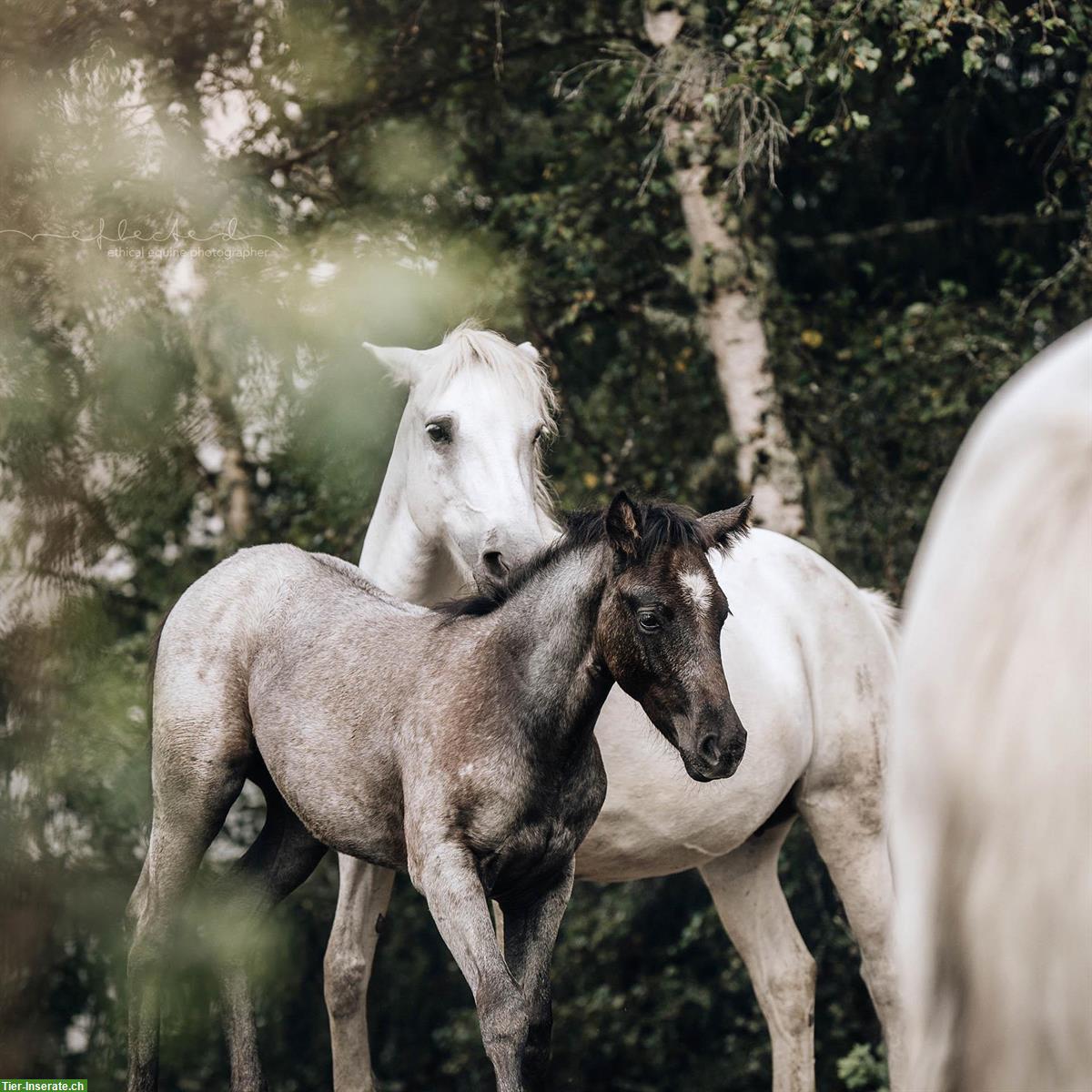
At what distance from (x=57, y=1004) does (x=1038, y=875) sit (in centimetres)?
731

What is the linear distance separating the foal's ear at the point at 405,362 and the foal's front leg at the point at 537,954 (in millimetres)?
1743

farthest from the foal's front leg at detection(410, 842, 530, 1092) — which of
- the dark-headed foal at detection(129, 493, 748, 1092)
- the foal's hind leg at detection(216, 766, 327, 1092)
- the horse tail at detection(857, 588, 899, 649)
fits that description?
the horse tail at detection(857, 588, 899, 649)

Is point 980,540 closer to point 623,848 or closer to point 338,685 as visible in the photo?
point 338,685

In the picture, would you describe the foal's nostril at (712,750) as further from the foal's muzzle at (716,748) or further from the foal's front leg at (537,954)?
the foal's front leg at (537,954)

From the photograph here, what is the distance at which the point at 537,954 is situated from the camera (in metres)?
3.47

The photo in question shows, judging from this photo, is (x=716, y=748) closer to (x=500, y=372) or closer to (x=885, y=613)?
(x=500, y=372)

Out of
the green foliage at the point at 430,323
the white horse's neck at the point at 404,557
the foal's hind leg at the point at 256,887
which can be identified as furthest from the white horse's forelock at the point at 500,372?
the green foliage at the point at 430,323

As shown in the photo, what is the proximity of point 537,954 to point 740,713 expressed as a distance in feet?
4.28

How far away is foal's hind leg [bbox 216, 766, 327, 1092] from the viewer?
404 centimetres

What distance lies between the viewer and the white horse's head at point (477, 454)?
3.99 m

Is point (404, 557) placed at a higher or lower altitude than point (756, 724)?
higher

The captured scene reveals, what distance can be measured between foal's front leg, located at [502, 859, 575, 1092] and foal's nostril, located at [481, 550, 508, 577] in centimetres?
82

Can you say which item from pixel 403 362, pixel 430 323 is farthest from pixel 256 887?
pixel 430 323

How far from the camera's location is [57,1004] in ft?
24.3
